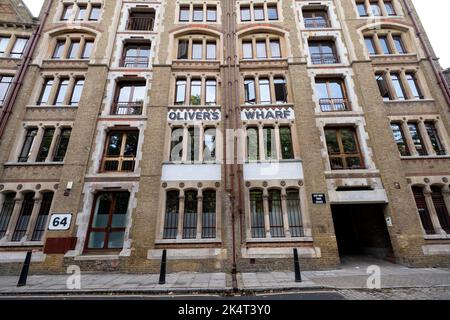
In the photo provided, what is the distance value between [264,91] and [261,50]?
11.2 ft

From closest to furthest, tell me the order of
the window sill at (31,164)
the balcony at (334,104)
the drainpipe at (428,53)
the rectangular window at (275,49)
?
the window sill at (31,164)
the drainpipe at (428,53)
the balcony at (334,104)
the rectangular window at (275,49)

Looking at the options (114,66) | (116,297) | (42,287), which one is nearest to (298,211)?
(116,297)

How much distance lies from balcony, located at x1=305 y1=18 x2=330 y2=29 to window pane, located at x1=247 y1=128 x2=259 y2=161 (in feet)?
30.9

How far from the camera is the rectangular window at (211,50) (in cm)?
1438

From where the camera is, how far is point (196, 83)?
1362 cm

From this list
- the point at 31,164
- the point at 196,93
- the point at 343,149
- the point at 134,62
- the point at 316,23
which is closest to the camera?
the point at 31,164

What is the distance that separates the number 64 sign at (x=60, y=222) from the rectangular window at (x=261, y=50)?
14.5m

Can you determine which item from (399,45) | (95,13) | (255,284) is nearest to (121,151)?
(255,284)

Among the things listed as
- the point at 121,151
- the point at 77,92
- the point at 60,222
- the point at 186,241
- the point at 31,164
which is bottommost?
the point at 186,241

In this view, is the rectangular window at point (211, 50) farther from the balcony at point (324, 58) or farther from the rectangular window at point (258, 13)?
the balcony at point (324, 58)

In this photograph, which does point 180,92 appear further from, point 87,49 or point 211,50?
point 87,49

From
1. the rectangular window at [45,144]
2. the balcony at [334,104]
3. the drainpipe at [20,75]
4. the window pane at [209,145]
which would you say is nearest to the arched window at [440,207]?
the balcony at [334,104]

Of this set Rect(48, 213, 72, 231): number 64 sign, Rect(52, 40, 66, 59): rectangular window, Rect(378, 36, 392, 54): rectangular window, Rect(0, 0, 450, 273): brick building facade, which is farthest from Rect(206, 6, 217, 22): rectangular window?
Rect(48, 213, 72, 231): number 64 sign

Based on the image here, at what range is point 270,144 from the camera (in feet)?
39.5
